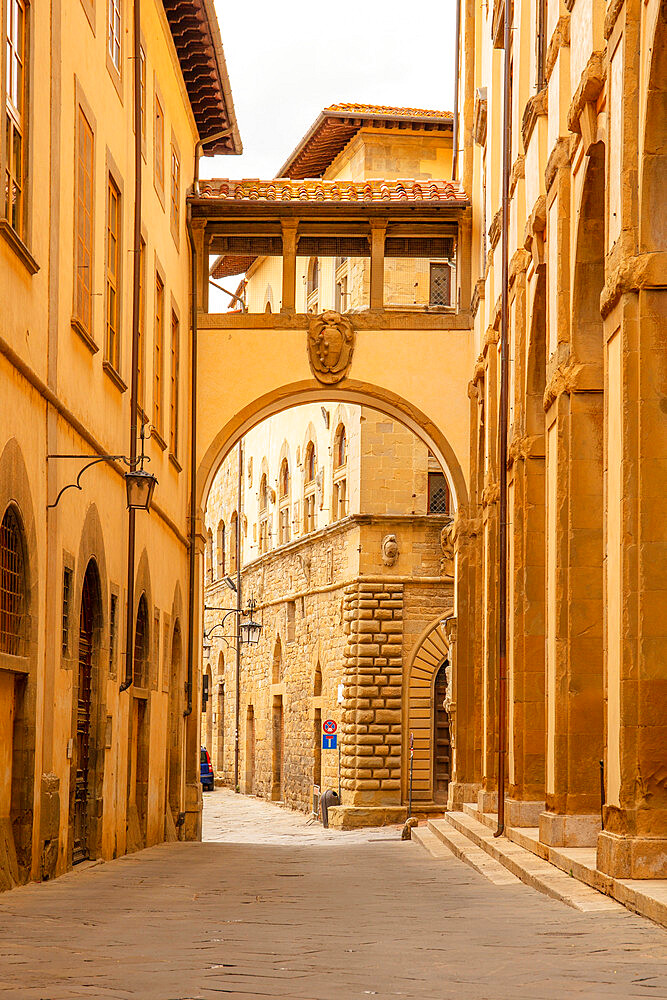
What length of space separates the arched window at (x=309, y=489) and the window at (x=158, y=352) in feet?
61.8

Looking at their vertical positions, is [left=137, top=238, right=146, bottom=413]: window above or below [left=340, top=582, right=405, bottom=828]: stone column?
above

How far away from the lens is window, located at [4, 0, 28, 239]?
12.8 metres

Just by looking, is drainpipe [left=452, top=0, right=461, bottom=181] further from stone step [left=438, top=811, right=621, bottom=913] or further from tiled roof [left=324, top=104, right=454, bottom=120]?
stone step [left=438, top=811, right=621, bottom=913]

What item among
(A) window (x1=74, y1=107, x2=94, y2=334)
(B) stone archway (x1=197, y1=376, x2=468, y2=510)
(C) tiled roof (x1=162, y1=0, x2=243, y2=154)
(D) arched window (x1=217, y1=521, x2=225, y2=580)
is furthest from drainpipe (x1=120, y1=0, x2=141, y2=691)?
(D) arched window (x1=217, y1=521, x2=225, y2=580)

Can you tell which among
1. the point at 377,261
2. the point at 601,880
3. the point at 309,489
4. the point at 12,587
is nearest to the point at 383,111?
the point at 309,489

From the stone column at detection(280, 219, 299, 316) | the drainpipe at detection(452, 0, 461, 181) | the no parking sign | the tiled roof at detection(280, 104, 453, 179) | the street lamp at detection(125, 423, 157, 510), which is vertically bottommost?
the no parking sign

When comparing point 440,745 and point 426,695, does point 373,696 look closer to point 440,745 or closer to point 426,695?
point 426,695

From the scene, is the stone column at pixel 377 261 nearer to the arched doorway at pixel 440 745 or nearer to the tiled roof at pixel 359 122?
the arched doorway at pixel 440 745

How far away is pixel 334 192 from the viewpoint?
26.8 m

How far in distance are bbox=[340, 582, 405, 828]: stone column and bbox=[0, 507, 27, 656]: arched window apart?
22.4 metres

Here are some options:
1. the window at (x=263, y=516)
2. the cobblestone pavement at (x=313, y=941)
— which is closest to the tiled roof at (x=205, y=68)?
the cobblestone pavement at (x=313, y=941)

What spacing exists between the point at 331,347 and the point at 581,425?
12.1m

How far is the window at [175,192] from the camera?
24859mm

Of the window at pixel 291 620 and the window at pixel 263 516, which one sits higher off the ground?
the window at pixel 263 516
